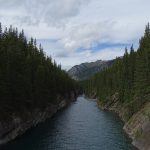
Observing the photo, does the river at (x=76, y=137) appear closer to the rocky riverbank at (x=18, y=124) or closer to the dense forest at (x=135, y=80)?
the rocky riverbank at (x=18, y=124)

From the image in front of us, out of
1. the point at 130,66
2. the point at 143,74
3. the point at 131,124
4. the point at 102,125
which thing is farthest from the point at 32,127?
the point at 130,66

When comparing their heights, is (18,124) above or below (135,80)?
below

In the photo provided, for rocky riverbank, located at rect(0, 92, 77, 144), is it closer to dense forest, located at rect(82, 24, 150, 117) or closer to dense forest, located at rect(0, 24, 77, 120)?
dense forest, located at rect(0, 24, 77, 120)

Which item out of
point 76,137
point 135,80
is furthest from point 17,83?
point 135,80

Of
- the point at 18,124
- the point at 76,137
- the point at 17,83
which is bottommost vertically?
the point at 76,137

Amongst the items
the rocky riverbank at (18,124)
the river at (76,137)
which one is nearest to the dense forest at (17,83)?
the rocky riverbank at (18,124)

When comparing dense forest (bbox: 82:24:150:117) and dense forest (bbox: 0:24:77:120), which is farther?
dense forest (bbox: 82:24:150:117)

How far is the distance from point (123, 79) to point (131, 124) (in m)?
40.0

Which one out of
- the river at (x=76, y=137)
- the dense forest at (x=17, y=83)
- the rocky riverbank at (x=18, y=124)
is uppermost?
the dense forest at (x=17, y=83)

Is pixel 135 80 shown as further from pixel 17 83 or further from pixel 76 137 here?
pixel 17 83

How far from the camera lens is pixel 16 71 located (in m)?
72.2

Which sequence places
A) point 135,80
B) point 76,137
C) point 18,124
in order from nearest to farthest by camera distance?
point 76,137, point 18,124, point 135,80

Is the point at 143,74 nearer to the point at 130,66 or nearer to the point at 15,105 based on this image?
the point at 130,66

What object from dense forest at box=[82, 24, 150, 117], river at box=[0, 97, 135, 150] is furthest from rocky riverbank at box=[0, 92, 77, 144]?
dense forest at box=[82, 24, 150, 117]
